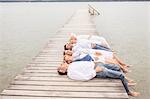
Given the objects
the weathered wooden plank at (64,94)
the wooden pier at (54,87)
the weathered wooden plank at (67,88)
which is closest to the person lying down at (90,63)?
the wooden pier at (54,87)

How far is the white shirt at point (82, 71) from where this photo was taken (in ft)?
15.0

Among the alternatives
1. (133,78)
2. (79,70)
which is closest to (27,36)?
(133,78)

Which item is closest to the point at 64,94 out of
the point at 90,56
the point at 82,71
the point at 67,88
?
the point at 67,88

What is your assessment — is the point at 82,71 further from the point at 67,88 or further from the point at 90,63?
the point at 67,88

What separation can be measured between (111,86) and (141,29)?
880cm

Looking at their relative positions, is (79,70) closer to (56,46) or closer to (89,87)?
(89,87)

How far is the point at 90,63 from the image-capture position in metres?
4.82

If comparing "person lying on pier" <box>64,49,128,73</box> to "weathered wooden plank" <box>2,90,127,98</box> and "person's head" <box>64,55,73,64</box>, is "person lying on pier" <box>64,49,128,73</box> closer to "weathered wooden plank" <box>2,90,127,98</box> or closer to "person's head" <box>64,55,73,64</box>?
"person's head" <box>64,55,73,64</box>

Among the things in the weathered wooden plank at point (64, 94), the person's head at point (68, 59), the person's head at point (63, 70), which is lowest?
the weathered wooden plank at point (64, 94)

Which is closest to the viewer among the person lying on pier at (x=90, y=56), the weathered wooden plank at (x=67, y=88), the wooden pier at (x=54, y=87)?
the wooden pier at (x=54, y=87)

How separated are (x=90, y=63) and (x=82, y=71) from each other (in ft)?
0.79

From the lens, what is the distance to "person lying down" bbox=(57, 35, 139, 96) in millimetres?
4648

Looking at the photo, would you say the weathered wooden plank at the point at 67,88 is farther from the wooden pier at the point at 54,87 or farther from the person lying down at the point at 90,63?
the person lying down at the point at 90,63

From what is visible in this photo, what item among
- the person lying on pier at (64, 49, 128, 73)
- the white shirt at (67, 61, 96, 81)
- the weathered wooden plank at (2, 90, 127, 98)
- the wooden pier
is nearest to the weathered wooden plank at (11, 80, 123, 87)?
the wooden pier
